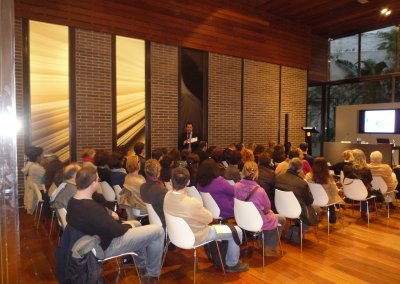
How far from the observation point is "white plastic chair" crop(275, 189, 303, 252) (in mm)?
3724

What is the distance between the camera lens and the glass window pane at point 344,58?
1117cm

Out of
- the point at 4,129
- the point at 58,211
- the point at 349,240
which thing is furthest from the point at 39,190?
the point at 349,240

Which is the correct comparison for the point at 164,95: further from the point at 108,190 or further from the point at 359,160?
the point at 359,160

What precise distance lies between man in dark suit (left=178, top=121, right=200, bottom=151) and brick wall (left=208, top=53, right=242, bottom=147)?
684mm

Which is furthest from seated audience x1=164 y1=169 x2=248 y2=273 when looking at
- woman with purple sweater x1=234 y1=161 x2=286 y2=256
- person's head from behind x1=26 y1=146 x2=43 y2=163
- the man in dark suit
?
the man in dark suit

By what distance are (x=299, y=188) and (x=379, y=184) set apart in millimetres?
2251

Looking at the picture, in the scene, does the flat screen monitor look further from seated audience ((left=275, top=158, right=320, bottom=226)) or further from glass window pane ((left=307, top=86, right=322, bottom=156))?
seated audience ((left=275, top=158, right=320, bottom=226))

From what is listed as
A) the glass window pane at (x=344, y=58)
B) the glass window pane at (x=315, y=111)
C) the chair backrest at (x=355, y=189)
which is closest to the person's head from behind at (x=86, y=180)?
the chair backrest at (x=355, y=189)

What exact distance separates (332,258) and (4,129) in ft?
11.9

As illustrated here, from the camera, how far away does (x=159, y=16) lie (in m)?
7.61

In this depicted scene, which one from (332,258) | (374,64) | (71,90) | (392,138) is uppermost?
(374,64)

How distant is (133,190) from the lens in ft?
12.2

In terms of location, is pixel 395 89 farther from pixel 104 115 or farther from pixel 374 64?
pixel 104 115

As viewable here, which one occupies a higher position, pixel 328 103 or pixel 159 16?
pixel 159 16
